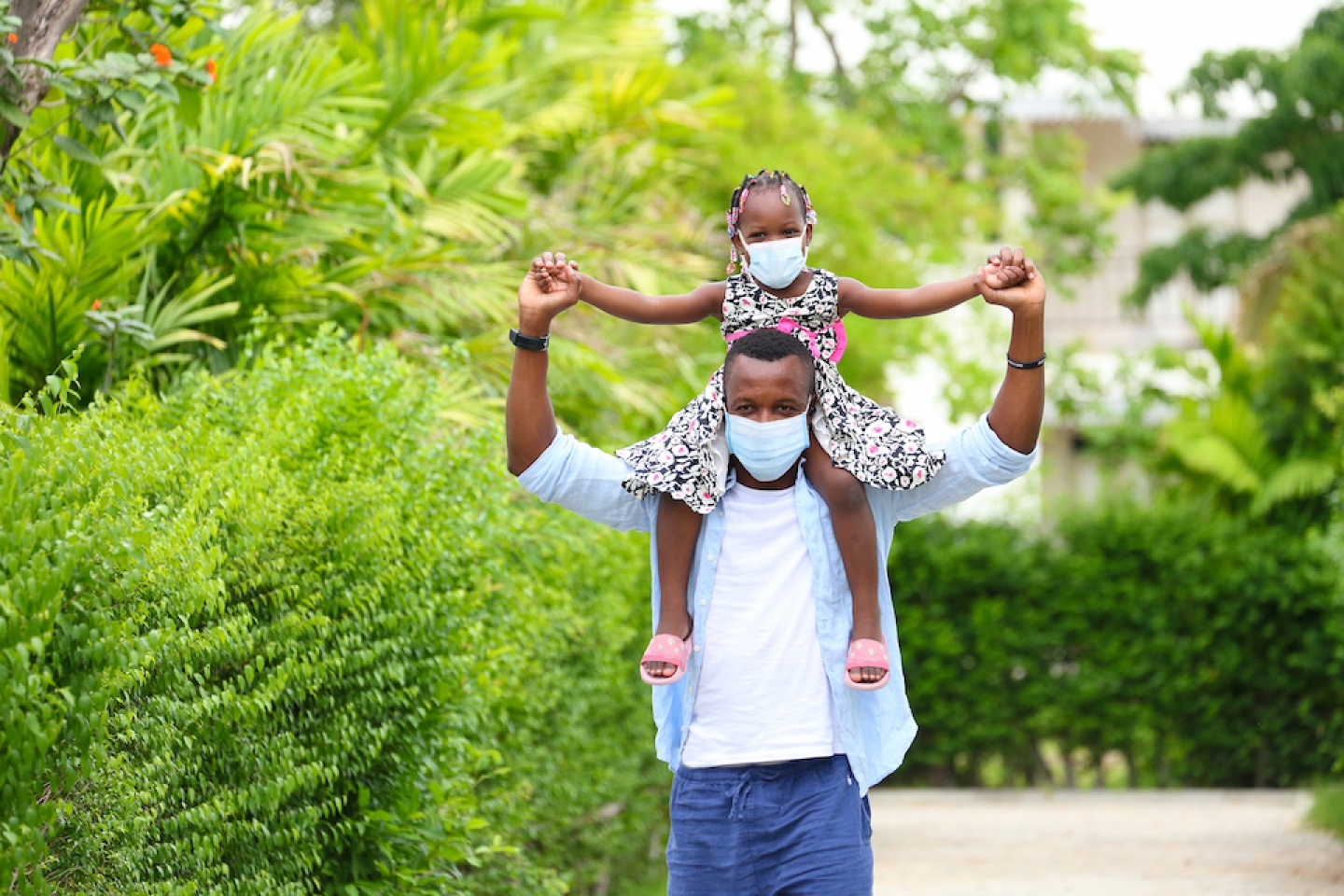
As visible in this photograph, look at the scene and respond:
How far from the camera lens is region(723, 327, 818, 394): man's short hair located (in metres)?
3.16

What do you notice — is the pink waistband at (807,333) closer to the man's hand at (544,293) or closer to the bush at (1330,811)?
the man's hand at (544,293)

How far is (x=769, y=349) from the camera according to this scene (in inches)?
125

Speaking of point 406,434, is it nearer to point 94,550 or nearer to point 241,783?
point 241,783

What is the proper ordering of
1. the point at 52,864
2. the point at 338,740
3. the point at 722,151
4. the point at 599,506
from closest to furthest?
the point at 52,864, the point at 599,506, the point at 338,740, the point at 722,151

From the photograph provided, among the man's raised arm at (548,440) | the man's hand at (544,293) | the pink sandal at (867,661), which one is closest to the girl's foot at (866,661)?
the pink sandal at (867,661)

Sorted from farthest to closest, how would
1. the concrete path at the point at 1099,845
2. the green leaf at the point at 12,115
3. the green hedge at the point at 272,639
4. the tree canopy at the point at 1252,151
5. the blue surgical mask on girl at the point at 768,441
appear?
the tree canopy at the point at 1252,151
the concrete path at the point at 1099,845
the green leaf at the point at 12,115
the blue surgical mask on girl at the point at 768,441
the green hedge at the point at 272,639

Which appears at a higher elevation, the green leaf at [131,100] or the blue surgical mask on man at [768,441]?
the green leaf at [131,100]

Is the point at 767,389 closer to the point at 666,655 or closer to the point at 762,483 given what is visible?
the point at 762,483

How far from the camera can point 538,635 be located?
5613mm

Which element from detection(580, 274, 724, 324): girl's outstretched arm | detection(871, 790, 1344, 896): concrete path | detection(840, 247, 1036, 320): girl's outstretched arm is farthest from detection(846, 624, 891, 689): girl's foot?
detection(871, 790, 1344, 896): concrete path

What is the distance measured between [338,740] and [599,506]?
1.09 metres

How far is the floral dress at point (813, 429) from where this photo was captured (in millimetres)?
3176

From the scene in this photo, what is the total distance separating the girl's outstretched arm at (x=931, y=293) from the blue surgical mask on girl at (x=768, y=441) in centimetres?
33

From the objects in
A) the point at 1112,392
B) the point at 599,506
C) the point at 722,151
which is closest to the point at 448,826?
the point at 599,506
